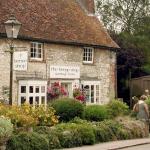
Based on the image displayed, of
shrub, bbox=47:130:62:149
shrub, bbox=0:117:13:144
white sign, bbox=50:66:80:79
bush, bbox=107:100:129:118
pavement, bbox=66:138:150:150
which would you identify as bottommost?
pavement, bbox=66:138:150:150

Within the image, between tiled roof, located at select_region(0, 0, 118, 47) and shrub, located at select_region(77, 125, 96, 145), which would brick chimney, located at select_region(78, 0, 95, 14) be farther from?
shrub, located at select_region(77, 125, 96, 145)

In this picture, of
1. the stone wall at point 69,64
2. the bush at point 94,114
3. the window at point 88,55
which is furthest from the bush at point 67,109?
the window at point 88,55

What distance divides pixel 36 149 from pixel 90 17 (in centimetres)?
2390

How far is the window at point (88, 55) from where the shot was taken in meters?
38.9

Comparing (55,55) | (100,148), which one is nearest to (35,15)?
(55,55)

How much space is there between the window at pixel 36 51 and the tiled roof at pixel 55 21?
55 centimetres

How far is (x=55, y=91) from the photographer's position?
34688 mm

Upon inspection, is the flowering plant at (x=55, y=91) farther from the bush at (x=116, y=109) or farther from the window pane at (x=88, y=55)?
the window pane at (x=88, y=55)

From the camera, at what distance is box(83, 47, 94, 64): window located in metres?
38.9

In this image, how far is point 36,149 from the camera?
1953 cm

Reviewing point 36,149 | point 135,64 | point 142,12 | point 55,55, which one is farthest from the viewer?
point 142,12

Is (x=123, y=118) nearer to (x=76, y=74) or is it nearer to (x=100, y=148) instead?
(x=100, y=148)

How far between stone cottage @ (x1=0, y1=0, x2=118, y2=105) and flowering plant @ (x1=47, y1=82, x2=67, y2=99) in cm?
32

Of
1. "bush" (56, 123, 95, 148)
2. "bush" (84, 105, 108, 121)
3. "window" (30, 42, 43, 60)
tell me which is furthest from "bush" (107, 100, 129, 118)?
"bush" (56, 123, 95, 148)
